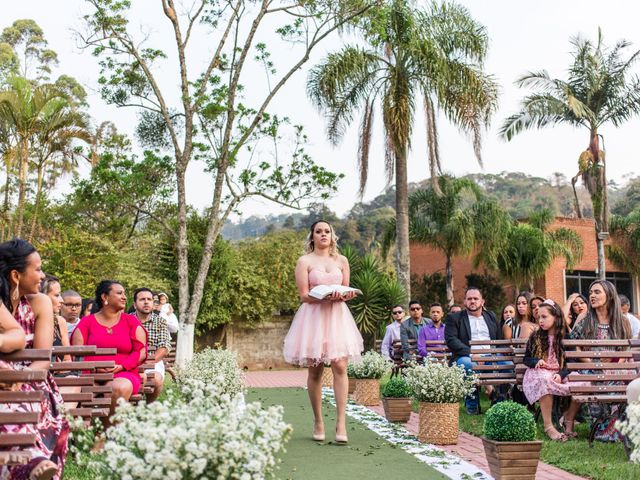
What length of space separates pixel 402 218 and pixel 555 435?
14.2 metres

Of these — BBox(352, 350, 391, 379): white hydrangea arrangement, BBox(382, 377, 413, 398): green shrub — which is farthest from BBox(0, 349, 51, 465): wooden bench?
BBox(352, 350, 391, 379): white hydrangea arrangement

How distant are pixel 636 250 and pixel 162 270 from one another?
19971 mm

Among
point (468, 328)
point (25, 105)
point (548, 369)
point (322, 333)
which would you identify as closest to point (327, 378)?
point (468, 328)

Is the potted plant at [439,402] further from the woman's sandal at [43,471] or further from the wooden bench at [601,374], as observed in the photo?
the woman's sandal at [43,471]

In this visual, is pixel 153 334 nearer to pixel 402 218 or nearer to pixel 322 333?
pixel 322 333

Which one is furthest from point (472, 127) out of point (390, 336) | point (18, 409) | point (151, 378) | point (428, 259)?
point (18, 409)

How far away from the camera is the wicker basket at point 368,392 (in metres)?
11.7

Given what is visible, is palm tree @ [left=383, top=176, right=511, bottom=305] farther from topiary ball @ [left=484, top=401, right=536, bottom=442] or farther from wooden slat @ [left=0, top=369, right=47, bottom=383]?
wooden slat @ [left=0, top=369, right=47, bottom=383]

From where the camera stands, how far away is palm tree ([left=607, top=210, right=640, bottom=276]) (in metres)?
32.5

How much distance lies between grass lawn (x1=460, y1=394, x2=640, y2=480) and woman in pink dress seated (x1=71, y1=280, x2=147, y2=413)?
12.6 ft

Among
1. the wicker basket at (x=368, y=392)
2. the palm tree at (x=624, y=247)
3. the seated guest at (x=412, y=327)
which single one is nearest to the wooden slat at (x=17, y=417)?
the wicker basket at (x=368, y=392)

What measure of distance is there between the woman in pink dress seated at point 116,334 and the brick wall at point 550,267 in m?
24.0

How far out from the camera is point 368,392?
11.7m

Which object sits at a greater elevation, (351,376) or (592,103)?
(592,103)
